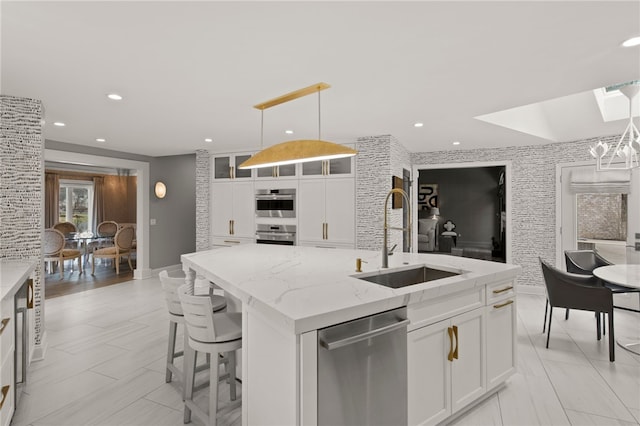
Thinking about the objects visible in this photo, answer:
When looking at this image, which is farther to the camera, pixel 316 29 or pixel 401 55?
pixel 401 55

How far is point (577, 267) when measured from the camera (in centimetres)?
413

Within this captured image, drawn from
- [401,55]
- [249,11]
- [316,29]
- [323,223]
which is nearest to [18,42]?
[249,11]

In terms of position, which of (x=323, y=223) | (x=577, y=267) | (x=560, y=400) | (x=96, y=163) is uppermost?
(x=96, y=163)

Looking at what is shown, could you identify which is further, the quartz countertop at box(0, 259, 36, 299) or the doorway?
the doorway

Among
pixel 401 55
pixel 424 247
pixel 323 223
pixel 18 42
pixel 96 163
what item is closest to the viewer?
pixel 18 42

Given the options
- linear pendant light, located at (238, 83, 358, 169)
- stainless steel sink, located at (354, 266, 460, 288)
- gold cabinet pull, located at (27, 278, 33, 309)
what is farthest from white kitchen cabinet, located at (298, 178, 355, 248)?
gold cabinet pull, located at (27, 278, 33, 309)

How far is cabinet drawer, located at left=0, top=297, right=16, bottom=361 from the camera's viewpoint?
1819mm

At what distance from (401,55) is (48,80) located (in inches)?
108

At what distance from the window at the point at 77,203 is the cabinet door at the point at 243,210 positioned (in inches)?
263

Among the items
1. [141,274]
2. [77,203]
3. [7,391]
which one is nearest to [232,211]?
[141,274]

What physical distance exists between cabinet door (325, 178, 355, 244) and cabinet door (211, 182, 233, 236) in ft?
5.89

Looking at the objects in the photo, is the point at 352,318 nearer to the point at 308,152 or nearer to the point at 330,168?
the point at 308,152

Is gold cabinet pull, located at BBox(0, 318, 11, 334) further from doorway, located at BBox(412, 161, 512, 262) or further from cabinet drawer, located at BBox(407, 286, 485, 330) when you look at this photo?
doorway, located at BBox(412, 161, 512, 262)

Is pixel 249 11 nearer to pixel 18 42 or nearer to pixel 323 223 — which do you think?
pixel 18 42
